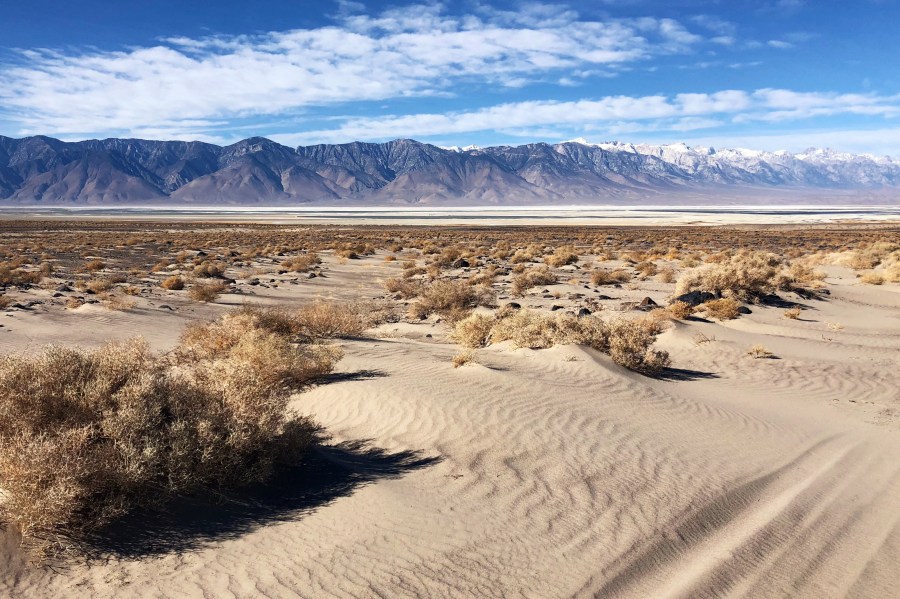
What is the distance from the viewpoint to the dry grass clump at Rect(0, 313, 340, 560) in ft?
12.7

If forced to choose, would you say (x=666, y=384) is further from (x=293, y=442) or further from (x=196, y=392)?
(x=196, y=392)

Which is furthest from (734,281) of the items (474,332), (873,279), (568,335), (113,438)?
(113,438)

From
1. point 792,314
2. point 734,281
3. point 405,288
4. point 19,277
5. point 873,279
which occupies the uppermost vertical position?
point 734,281

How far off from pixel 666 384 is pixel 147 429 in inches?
289

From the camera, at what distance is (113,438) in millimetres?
4406

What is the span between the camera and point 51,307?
52.0 ft

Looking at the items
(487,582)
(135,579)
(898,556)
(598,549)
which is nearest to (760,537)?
(898,556)

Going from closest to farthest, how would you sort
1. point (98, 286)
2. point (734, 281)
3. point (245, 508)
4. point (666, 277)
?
point (245, 508) < point (734, 281) < point (98, 286) < point (666, 277)

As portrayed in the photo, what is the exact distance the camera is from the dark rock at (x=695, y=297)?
16.3 metres

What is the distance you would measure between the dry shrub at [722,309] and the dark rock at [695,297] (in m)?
0.52

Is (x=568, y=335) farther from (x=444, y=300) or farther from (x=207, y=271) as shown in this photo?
(x=207, y=271)

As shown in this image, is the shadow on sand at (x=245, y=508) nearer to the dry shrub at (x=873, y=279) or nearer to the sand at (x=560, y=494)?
the sand at (x=560, y=494)

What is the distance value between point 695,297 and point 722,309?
1395 mm

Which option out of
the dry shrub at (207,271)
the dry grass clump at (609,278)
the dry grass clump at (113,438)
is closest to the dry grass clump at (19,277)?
the dry shrub at (207,271)
